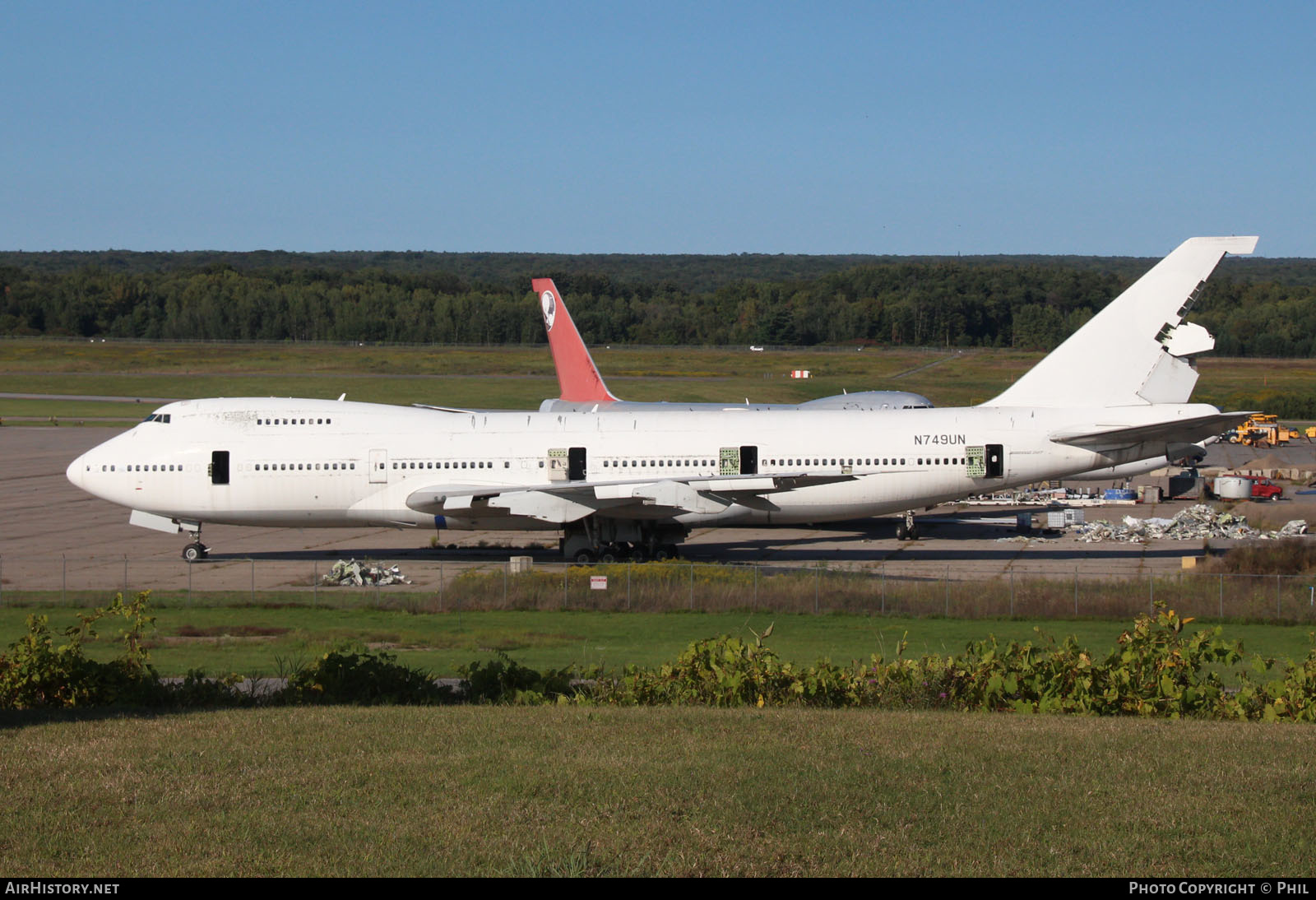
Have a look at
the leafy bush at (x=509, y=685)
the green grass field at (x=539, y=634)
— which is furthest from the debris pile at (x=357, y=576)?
the leafy bush at (x=509, y=685)

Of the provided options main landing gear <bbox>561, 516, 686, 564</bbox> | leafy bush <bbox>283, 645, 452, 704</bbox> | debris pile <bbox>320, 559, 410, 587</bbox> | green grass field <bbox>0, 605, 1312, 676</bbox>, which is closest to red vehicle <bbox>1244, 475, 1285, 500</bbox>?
green grass field <bbox>0, 605, 1312, 676</bbox>

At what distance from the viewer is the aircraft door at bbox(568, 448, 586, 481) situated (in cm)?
3853

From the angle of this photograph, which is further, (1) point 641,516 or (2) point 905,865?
(1) point 641,516

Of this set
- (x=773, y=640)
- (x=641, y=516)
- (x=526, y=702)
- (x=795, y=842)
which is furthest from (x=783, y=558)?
(x=795, y=842)

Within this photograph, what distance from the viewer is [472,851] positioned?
30.5 ft

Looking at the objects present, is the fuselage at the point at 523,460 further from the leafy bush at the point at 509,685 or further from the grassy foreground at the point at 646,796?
the grassy foreground at the point at 646,796

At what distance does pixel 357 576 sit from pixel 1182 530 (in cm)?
2711

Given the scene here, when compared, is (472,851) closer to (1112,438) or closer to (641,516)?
(641,516)

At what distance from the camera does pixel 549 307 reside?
201 feet

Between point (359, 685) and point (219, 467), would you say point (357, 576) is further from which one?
point (359, 685)

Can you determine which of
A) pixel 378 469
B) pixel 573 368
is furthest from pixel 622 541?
pixel 573 368

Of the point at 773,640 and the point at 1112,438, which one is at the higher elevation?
the point at 1112,438

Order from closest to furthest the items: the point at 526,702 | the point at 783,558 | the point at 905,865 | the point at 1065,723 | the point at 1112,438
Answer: the point at 905,865 < the point at 1065,723 < the point at 526,702 < the point at 1112,438 < the point at 783,558

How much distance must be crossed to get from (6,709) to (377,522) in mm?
22845
